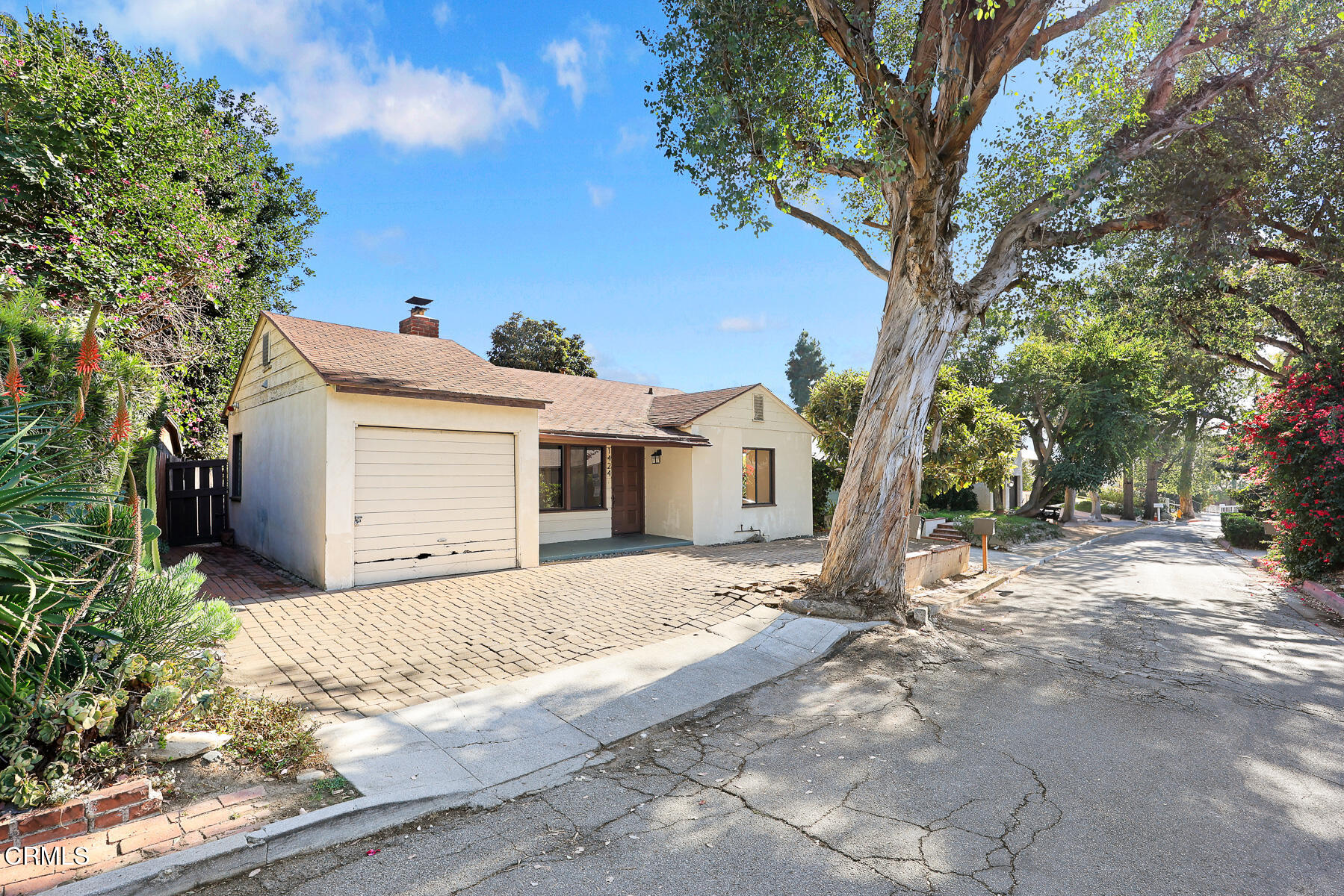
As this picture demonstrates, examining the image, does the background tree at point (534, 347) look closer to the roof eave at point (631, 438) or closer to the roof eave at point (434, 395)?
the roof eave at point (631, 438)

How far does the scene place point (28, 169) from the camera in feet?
27.8

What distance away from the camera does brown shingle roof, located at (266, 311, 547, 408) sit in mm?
9258

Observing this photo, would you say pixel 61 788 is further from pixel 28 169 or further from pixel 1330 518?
pixel 1330 518

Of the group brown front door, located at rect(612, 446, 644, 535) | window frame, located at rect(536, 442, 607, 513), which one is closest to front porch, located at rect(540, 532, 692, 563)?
brown front door, located at rect(612, 446, 644, 535)

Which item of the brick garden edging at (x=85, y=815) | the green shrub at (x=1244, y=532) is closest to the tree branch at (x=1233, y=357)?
the green shrub at (x=1244, y=532)

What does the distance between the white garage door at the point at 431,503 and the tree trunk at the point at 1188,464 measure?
33.5 metres

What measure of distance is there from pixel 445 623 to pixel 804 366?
180 feet

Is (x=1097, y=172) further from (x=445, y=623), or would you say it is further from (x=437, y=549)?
(x=437, y=549)

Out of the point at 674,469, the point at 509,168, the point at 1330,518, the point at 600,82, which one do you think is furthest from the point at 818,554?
the point at 509,168

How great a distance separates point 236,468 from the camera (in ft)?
44.9

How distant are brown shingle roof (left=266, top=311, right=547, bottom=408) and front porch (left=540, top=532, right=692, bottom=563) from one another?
3276mm

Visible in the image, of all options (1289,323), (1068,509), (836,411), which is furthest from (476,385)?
(1068,509)

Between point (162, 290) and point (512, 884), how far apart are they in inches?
499

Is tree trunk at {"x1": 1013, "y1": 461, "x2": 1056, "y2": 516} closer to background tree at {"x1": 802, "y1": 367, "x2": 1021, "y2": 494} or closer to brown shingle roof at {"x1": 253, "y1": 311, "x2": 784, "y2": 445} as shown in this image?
background tree at {"x1": 802, "y1": 367, "x2": 1021, "y2": 494}
